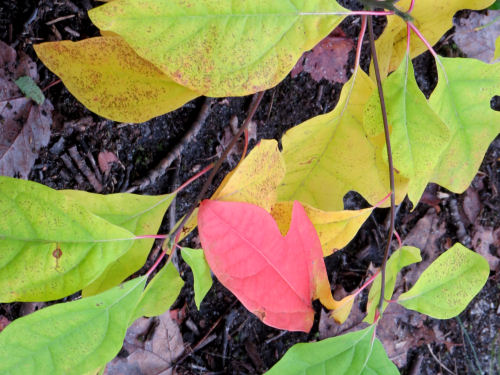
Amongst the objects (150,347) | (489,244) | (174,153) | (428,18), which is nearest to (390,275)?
(428,18)

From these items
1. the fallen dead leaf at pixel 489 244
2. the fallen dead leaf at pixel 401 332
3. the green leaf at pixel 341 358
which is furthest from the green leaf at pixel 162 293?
the fallen dead leaf at pixel 489 244

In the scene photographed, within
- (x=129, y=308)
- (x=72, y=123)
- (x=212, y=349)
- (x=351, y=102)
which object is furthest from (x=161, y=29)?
(x=212, y=349)

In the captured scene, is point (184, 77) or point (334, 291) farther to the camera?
point (334, 291)

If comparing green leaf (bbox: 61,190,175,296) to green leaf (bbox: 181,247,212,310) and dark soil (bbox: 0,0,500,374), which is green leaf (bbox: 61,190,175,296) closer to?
green leaf (bbox: 181,247,212,310)

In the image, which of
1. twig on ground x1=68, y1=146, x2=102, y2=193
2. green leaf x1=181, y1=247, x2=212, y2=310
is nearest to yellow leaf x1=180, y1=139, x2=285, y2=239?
green leaf x1=181, y1=247, x2=212, y2=310

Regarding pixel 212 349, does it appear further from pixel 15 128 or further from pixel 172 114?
pixel 15 128

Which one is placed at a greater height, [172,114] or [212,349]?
[172,114]

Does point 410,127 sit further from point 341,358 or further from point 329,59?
point 329,59
